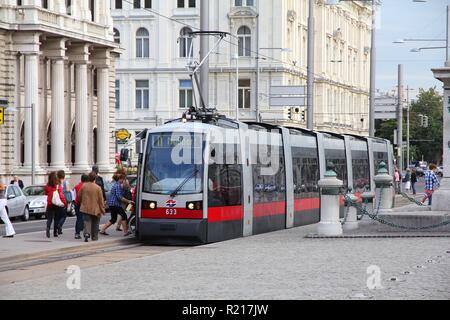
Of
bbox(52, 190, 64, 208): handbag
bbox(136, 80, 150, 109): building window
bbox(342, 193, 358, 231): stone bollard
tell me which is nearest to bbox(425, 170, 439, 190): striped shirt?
bbox(342, 193, 358, 231): stone bollard

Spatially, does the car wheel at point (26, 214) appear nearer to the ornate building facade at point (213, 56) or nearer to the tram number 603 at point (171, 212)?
the tram number 603 at point (171, 212)

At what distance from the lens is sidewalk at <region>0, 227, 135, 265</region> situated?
2573 cm

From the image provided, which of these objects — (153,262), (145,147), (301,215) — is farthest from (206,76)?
(153,262)

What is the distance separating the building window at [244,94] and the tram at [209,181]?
202ft

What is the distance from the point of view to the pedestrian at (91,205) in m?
29.4

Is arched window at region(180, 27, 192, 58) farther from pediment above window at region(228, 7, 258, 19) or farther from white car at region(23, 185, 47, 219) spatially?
white car at region(23, 185, 47, 219)

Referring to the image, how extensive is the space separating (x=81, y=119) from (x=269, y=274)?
5298cm

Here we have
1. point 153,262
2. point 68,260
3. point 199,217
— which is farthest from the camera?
point 199,217

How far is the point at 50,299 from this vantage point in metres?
15.9

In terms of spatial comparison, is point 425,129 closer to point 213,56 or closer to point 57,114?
point 213,56

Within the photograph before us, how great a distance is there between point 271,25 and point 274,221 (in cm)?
6182

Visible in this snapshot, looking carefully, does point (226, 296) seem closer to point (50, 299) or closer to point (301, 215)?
point (50, 299)

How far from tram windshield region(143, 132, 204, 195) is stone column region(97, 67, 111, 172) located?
44938 mm

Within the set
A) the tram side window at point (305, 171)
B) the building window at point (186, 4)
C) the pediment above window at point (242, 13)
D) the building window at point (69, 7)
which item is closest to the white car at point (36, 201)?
the tram side window at point (305, 171)
